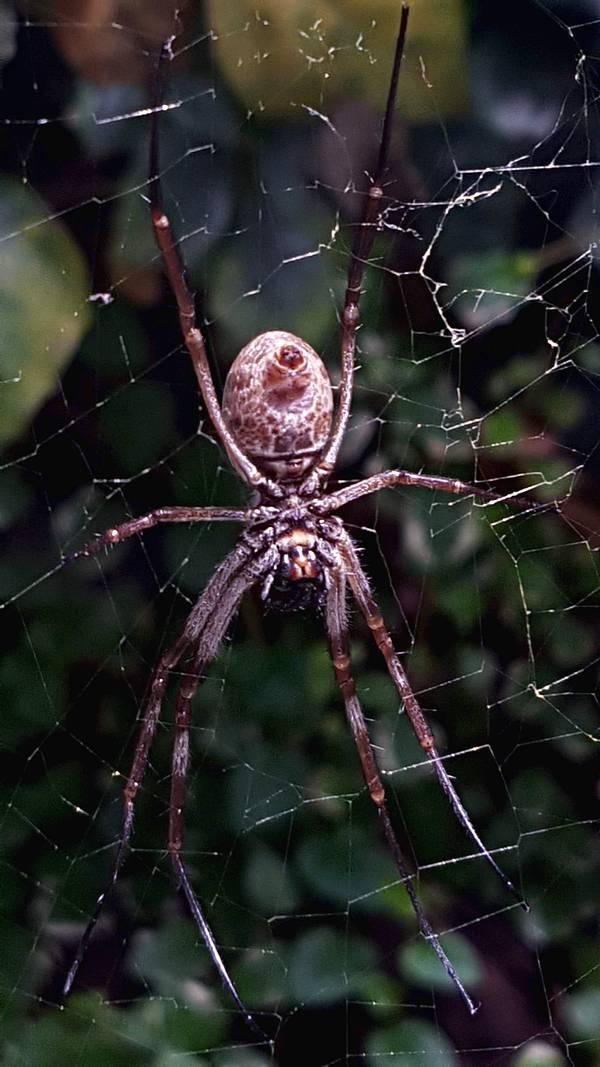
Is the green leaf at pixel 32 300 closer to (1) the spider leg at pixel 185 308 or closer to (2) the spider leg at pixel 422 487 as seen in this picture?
(1) the spider leg at pixel 185 308

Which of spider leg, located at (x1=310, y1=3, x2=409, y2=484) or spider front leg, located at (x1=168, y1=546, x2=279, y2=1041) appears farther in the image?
spider front leg, located at (x1=168, y1=546, x2=279, y2=1041)

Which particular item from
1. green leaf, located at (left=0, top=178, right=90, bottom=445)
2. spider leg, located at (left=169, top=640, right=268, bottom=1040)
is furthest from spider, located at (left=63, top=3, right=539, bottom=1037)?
green leaf, located at (left=0, top=178, right=90, bottom=445)

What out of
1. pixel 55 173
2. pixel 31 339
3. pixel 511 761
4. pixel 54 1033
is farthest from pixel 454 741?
pixel 55 173

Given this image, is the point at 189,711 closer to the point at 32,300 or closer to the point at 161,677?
the point at 161,677

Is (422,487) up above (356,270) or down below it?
below

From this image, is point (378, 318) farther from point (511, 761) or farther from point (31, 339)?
point (511, 761)

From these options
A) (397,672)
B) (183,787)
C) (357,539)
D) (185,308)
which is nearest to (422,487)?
(357,539)

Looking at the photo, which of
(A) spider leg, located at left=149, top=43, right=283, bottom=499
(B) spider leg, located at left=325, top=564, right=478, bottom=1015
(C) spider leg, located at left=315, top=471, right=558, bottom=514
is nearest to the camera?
(A) spider leg, located at left=149, top=43, right=283, bottom=499

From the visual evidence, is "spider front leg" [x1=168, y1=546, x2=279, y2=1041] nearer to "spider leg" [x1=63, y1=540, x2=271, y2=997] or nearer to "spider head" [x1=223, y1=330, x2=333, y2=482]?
"spider leg" [x1=63, y1=540, x2=271, y2=997]
